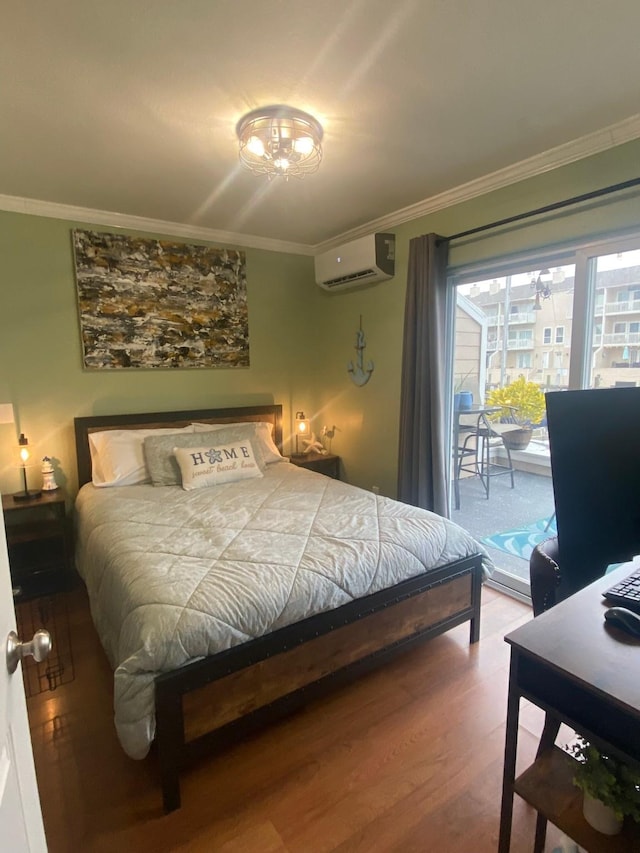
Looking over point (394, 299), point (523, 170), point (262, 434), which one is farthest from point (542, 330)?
point (262, 434)

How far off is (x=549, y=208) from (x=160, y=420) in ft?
9.46

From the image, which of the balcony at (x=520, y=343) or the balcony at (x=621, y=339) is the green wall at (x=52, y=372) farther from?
the balcony at (x=621, y=339)

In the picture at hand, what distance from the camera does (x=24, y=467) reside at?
292 cm

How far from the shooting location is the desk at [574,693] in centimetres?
92

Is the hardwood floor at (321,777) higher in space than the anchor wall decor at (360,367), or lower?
lower

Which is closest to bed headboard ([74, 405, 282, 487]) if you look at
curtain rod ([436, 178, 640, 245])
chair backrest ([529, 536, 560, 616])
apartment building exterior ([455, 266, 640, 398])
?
apartment building exterior ([455, 266, 640, 398])

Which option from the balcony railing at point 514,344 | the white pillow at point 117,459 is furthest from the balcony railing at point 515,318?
the white pillow at point 117,459

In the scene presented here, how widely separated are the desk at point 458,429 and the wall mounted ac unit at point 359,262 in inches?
45.9

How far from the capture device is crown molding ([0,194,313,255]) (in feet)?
9.46

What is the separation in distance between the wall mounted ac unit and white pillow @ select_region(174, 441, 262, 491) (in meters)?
1.58

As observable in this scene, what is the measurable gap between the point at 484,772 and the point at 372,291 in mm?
3068

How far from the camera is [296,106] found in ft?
6.19

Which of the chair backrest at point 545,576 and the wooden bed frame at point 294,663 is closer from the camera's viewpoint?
the wooden bed frame at point 294,663

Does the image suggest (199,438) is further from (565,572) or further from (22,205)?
(565,572)
